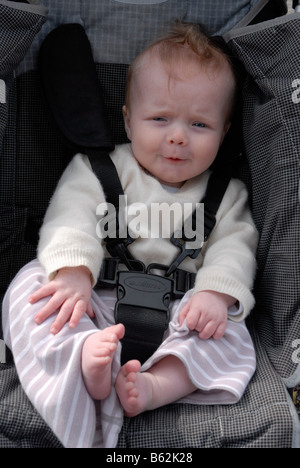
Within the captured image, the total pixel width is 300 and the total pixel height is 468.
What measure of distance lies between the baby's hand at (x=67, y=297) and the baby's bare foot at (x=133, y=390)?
155mm

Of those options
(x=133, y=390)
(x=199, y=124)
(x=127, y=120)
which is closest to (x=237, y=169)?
(x=199, y=124)

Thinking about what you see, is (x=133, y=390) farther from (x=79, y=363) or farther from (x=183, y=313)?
(x=183, y=313)

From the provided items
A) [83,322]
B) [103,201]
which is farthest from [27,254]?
[83,322]

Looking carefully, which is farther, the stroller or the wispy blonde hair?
the wispy blonde hair

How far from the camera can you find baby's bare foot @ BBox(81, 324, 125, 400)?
1.28 m

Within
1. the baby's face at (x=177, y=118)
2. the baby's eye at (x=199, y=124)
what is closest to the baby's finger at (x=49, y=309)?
the baby's face at (x=177, y=118)

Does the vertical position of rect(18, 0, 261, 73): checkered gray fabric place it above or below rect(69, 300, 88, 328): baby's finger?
above

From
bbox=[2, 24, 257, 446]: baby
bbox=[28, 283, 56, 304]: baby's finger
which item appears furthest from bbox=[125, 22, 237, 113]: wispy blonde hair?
bbox=[28, 283, 56, 304]: baby's finger

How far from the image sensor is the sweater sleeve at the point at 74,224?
151cm

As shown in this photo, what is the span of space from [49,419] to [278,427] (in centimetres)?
45

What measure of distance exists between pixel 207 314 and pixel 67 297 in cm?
32

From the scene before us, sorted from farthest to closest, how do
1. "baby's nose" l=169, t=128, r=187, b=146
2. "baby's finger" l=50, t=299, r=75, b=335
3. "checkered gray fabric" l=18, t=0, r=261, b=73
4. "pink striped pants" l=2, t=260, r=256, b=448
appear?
"checkered gray fabric" l=18, t=0, r=261, b=73 → "baby's nose" l=169, t=128, r=187, b=146 → "baby's finger" l=50, t=299, r=75, b=335 → "pink striped pants" l=2, t=260, r=256, b=448

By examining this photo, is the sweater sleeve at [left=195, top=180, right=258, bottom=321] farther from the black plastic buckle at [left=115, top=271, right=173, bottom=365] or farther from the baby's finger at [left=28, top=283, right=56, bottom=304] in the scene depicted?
the baby's finger at [left=28, top=283, right=56, bottom=304]

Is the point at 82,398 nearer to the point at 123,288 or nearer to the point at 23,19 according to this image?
the point at 123,288
